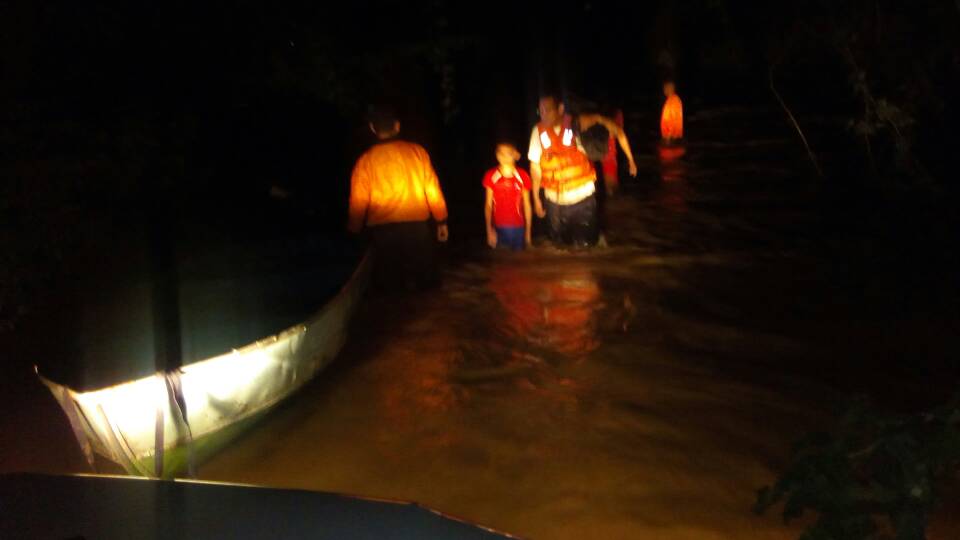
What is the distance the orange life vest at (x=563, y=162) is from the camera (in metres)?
11.0

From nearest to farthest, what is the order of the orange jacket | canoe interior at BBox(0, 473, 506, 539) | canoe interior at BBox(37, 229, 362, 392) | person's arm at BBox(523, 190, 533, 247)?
canoe interior at BBox(0, 473, 506, 539) < canoe interior at BBox(37, 229, 362, 392) < the orange jacket < person's arm at BBox(523, 190, 533, 247)

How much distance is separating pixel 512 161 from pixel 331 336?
356 centimetres

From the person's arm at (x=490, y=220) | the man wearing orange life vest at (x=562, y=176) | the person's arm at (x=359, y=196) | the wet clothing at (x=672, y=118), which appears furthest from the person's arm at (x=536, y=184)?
the wet clothing at (x=672, y=118)

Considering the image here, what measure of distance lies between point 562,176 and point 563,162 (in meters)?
0.17

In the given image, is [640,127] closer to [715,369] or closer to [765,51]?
[765,51]

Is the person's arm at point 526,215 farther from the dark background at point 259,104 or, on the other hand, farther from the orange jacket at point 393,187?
the orange jacket at point 393,187

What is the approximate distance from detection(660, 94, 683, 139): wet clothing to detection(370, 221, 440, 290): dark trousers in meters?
11.1

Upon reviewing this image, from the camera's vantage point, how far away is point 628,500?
19.9 feet

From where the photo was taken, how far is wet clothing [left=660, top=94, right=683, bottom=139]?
67.5 ft

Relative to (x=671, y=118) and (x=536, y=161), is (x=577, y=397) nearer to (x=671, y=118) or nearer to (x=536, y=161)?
(x=536, y=161)

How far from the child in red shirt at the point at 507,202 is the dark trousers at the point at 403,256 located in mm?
1085

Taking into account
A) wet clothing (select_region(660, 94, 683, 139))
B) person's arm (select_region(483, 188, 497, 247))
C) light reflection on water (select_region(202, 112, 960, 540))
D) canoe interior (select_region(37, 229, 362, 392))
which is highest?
wet clothing (select_region(660, 94, 683, 139))

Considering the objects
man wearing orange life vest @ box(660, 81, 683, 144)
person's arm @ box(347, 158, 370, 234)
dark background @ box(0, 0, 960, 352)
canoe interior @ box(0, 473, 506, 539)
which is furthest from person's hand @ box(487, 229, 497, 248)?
man wearing orange life vest @ box(660, 81, 683, 144)

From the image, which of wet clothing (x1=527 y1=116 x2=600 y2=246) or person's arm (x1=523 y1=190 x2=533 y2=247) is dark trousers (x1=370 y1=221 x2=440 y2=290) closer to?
person's arm (x1=523 y1=190 x2=533 y2=247)
